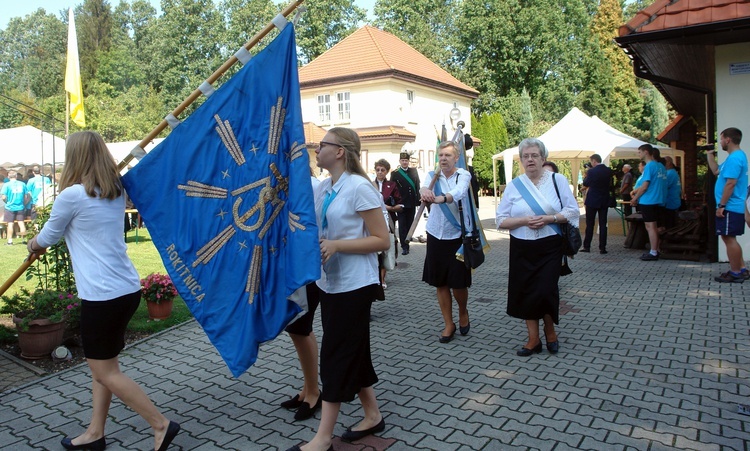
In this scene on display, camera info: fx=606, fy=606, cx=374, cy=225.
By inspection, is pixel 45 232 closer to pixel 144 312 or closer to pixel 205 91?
pixel 205 91

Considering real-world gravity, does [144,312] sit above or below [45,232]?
below

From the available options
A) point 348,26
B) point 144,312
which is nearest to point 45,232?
point 144,312

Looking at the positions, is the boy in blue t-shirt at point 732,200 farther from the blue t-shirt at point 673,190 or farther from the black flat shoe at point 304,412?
the black flat shoe at point 304,412

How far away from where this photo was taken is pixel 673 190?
12.1 m

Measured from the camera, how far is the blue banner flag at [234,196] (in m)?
3.65

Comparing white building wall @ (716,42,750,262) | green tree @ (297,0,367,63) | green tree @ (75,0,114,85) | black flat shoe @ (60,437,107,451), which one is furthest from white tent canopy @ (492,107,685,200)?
green tree @ (75,0,114,85)

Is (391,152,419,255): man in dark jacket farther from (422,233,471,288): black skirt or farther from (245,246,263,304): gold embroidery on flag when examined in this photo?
(245,246,263,304): gold embroidery on flag

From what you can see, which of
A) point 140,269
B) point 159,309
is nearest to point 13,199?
point 140,269

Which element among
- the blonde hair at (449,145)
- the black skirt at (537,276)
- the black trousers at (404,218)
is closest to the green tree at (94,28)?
the black trousers at (404,218)

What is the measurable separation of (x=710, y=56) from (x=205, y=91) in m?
10.9

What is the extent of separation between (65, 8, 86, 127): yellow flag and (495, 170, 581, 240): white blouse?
25.2 ft

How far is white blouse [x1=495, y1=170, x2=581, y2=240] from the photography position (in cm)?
541

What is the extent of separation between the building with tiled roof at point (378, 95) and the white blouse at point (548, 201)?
2650 cm

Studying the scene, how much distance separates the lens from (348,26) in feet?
180
